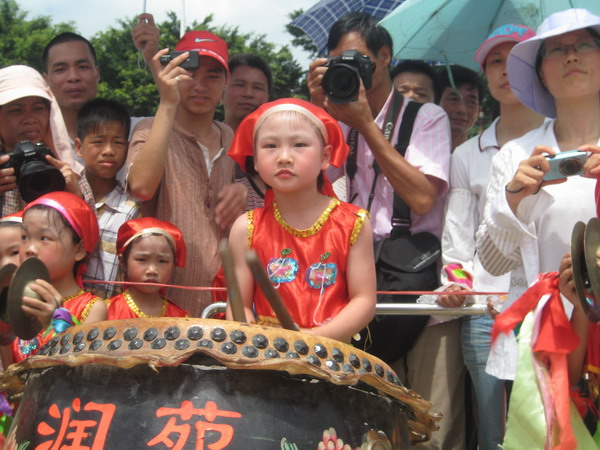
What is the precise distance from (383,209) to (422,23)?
53.1 inches

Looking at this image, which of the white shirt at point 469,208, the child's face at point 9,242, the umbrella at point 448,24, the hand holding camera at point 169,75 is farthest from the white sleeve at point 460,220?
the child's face at point 9,242

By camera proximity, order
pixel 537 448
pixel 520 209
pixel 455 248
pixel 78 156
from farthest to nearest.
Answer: pixel 78 156, pixel 455 248, pixel 520 209, pixel 537 448

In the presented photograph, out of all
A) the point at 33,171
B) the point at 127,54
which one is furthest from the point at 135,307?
the point at 127,54

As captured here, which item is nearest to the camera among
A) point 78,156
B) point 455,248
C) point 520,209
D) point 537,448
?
point 537,448

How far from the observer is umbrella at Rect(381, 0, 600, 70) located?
14.8 feet

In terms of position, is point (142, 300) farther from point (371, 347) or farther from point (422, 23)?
point (422, 23)

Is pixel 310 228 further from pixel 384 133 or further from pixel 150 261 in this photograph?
pixel 384 133

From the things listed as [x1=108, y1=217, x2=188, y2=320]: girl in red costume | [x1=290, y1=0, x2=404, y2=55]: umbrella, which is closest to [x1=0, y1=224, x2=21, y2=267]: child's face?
[x1=108, y1=217, x2=188, y2=320]: girl in red costume

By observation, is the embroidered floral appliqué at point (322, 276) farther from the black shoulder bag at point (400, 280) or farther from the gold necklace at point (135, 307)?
the gold necklace at point (135, 307)

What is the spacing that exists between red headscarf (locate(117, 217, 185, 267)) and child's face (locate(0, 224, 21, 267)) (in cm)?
41

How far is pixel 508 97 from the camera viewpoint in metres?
3.79

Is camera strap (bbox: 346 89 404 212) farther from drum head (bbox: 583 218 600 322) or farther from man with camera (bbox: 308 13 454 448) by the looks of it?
drum head (bbox: 583 218 600 322)

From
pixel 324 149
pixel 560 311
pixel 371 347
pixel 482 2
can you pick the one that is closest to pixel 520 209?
pixel 560 311

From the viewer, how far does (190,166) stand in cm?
387
